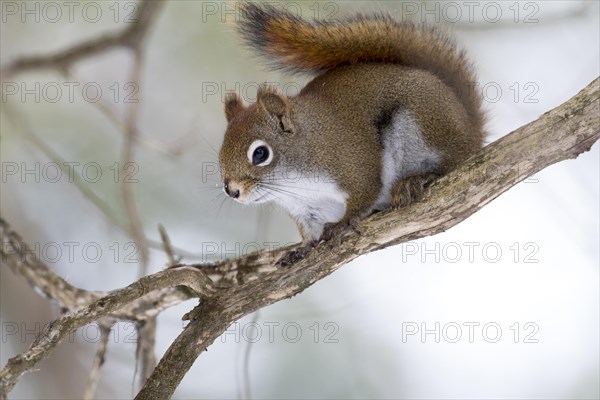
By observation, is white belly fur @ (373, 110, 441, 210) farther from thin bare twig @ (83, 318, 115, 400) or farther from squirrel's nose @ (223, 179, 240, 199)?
thin bare twig @ (83, 318, 115, 400)

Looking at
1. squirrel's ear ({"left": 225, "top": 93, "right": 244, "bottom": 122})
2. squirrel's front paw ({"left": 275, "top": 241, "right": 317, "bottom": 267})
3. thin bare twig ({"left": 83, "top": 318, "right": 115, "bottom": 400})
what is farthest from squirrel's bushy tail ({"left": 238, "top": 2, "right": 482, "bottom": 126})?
thin bare twig ({"left": 83, "top": 318, "right": 115, "bottom": 400})

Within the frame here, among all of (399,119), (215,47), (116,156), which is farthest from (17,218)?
(399,119)

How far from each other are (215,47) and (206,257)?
1.98 metres

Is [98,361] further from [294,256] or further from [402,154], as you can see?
[402,154]

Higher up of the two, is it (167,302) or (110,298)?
(167,302)

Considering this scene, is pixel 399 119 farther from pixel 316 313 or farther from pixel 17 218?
pixel 17 218

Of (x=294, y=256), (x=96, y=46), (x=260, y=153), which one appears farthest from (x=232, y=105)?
(x=96, y=46)

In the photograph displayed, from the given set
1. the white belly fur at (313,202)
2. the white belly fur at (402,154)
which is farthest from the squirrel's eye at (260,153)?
the white belly fur at (402,154)

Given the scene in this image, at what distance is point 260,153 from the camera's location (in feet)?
9.18

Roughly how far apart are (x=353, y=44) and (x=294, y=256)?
909 mm

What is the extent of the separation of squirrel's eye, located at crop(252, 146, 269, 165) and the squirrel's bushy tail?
0.48 metres

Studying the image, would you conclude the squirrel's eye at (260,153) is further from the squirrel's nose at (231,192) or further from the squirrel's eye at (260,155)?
the squirrel's nose at (231,192)

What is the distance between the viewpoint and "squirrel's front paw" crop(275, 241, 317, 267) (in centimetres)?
278

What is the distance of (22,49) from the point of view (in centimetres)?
462
